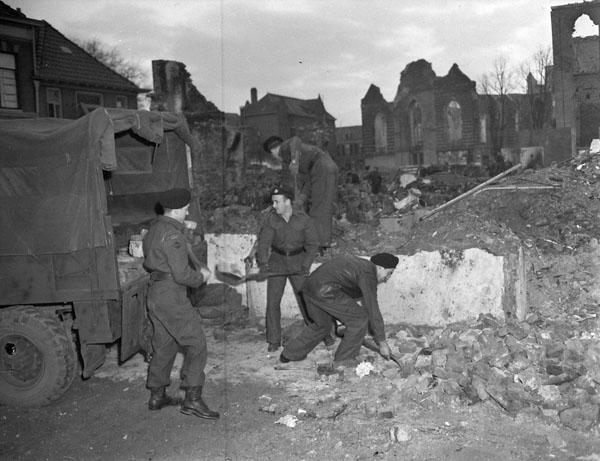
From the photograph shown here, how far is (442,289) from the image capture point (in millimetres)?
6980

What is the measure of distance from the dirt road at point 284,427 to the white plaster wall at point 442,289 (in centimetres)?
159

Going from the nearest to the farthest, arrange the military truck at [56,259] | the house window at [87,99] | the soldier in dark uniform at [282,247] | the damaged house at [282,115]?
the military truck at [56,259], the soldier in dark uniform at [282,247], the house window at [87,99], the damaged house at [282,115]

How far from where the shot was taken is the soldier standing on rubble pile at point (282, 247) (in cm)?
647

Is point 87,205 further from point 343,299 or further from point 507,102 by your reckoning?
point 507,102

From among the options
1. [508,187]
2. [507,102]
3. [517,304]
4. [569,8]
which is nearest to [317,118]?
[507,102]

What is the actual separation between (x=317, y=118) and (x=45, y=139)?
45.9 meters

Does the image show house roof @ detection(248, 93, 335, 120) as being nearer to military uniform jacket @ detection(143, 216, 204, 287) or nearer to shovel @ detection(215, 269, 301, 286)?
shovel @ detection(215, 269, 301, 286)

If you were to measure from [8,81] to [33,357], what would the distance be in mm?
19643

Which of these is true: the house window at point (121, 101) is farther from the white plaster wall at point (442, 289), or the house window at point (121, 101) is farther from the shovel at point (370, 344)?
the shovel at point (370, 344)

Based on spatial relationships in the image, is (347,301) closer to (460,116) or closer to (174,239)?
(174,239)

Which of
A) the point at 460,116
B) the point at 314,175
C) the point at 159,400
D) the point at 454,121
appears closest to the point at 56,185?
the point at 159,400

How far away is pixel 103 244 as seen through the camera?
5.07m

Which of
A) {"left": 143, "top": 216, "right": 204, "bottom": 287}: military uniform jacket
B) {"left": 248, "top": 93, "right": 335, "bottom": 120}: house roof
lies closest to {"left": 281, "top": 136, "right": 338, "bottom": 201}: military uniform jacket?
{"left": 143, "top": 216, "right": 204, "bottom": 287}: military uniform jacket

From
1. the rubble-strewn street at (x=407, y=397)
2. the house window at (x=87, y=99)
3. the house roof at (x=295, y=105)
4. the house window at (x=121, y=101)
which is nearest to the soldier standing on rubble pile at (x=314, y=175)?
the rubble-strewn street at (x=407, y=397)
